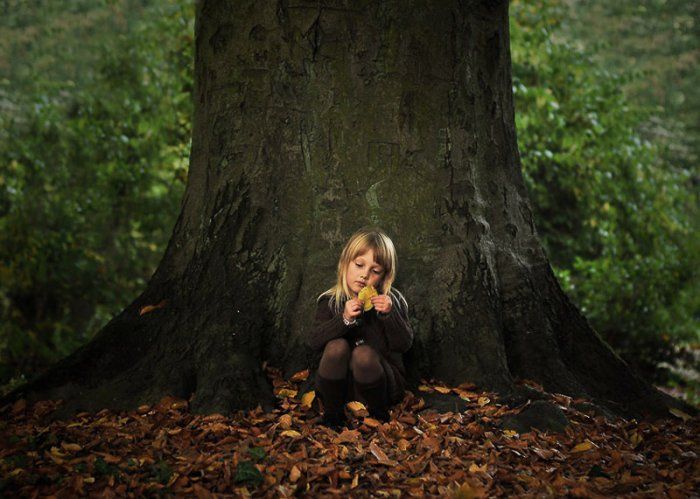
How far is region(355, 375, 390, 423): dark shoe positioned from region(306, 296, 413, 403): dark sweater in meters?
0.10

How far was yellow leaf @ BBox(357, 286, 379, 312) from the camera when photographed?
13.9 ft

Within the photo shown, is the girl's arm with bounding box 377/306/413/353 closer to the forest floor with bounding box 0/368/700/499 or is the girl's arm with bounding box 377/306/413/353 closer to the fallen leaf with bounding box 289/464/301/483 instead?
the forest floor with bounding box 0/368/700/499

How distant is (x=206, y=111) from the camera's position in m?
5.41

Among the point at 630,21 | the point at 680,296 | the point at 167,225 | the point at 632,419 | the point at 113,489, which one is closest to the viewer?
the point at 113,489

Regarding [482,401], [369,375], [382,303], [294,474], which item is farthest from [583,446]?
[294,474]

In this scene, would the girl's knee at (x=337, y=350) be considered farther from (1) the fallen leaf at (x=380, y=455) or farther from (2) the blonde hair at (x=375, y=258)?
(1) the fallen leaf at (x=380, y=455)

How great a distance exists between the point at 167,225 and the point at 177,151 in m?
1.12

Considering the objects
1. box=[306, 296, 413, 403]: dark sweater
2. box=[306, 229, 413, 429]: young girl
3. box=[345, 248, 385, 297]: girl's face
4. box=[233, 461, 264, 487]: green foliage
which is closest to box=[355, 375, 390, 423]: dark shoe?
box=[306, 229, 413, 429]: young girl

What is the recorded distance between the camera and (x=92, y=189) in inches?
408

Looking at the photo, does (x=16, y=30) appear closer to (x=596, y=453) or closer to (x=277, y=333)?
(x=277, y=333)

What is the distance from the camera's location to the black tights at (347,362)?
420 cm

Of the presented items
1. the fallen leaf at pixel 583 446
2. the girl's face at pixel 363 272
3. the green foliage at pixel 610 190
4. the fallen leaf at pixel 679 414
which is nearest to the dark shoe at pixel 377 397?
the girl's face at pixel 363 272

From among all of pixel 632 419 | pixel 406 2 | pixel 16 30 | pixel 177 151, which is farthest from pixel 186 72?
pixel 632 419

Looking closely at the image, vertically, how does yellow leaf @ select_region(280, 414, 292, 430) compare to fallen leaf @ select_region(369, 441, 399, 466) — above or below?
above
